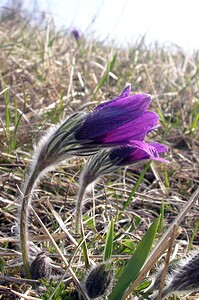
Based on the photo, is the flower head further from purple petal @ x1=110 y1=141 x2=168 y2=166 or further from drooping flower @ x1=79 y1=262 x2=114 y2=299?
drooping flower @ x1=79 y1=262 x2=114 y2=299

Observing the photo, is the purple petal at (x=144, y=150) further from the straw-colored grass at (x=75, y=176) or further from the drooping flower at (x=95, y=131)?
the straw-colored grass at (x=75, y=176)

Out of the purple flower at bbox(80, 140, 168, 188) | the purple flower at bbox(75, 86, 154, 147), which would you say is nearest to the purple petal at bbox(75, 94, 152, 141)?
the purple flower at bbox(75, 86, 154, 147)

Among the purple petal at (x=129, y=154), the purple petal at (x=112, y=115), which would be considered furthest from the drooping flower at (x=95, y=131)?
the purple petal at (x=129, y=154)

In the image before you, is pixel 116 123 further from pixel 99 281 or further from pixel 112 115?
pixel 99 281

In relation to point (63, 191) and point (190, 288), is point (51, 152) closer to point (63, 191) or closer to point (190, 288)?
point (190, 288)

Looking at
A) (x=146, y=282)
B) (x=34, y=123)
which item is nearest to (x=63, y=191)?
(x=34, y=123)

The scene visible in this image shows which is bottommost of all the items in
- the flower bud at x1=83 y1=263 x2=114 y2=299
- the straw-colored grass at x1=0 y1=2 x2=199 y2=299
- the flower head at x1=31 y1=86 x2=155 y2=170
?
the straw-colored grass at x1=0 y1=2 x2=199 y2=299

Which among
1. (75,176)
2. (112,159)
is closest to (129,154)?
(112,159)
